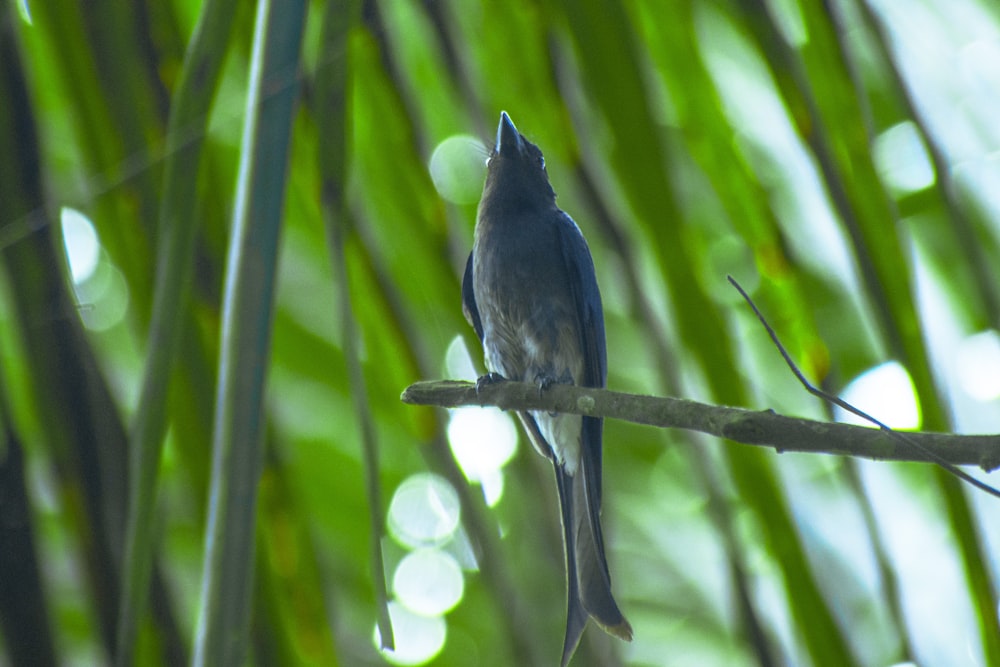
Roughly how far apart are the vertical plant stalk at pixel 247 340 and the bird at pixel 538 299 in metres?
1.25

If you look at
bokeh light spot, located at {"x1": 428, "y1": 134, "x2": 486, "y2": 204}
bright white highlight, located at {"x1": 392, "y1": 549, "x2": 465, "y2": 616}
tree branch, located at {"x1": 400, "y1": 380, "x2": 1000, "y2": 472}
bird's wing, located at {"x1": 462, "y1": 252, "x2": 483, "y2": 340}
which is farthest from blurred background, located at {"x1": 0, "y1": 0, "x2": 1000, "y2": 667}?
bright white highlight, located at {"x1": 392, "y1": 549, "x2": 465, "y2": 616}

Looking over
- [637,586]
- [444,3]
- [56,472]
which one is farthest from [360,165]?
[637,586]

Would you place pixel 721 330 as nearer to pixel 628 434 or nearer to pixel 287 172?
pixel 287 172

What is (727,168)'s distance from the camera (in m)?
1.41

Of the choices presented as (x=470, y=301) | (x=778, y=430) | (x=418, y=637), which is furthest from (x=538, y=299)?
(x=778, y=430)

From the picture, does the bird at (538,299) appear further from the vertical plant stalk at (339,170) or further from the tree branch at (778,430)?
the vertical plant stalk at (339,170)

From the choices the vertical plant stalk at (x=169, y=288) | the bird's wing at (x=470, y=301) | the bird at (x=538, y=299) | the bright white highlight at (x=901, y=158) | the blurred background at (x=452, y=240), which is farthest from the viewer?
the bird's wing at (x=470, y=301)

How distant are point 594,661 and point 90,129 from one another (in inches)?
38.4

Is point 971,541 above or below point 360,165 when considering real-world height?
below

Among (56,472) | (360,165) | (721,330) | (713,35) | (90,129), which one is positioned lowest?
(56,472)

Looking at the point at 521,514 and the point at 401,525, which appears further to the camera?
the point at 401,525

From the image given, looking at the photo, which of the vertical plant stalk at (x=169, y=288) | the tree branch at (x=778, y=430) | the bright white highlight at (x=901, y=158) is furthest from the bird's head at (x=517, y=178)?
the vertical plant stalk at (x=169, y=288)

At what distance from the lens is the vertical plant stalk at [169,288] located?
929mm

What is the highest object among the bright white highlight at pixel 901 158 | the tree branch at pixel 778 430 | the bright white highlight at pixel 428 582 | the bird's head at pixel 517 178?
the bird's head at pixel 517 178
